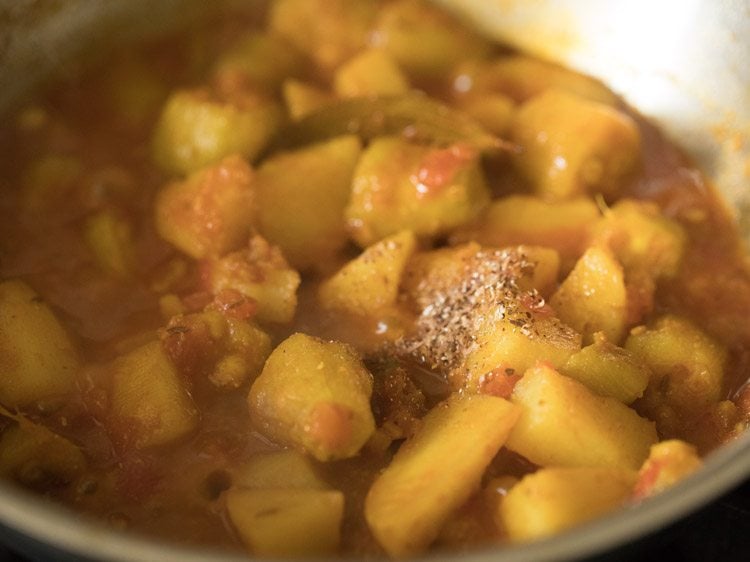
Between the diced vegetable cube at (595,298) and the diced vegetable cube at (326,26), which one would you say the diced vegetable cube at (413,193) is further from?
the diced vegetable cube at (326,26)

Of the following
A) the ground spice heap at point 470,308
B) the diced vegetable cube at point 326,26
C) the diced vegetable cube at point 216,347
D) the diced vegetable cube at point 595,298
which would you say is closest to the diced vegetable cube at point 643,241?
the diced vegetable cube at point 595,298

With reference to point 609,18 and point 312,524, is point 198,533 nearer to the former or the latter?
point 312,524

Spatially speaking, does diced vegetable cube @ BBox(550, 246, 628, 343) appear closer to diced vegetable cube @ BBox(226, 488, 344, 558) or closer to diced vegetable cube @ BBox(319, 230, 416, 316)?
diced vegetable cube @ BBox(319, 230, 416, 316)

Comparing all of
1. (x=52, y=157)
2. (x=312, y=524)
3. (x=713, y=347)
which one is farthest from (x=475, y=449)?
(x=52, y=157)

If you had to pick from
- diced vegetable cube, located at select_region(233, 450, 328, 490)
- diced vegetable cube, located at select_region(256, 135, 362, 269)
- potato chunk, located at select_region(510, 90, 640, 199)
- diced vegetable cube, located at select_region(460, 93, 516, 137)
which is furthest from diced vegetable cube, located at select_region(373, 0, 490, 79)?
diced vegetable cube, located at select_region(233, 450, 328, 490)

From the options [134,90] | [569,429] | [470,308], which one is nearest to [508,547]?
[569,429]

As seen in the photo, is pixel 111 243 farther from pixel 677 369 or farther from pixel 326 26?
pixel 677 369
